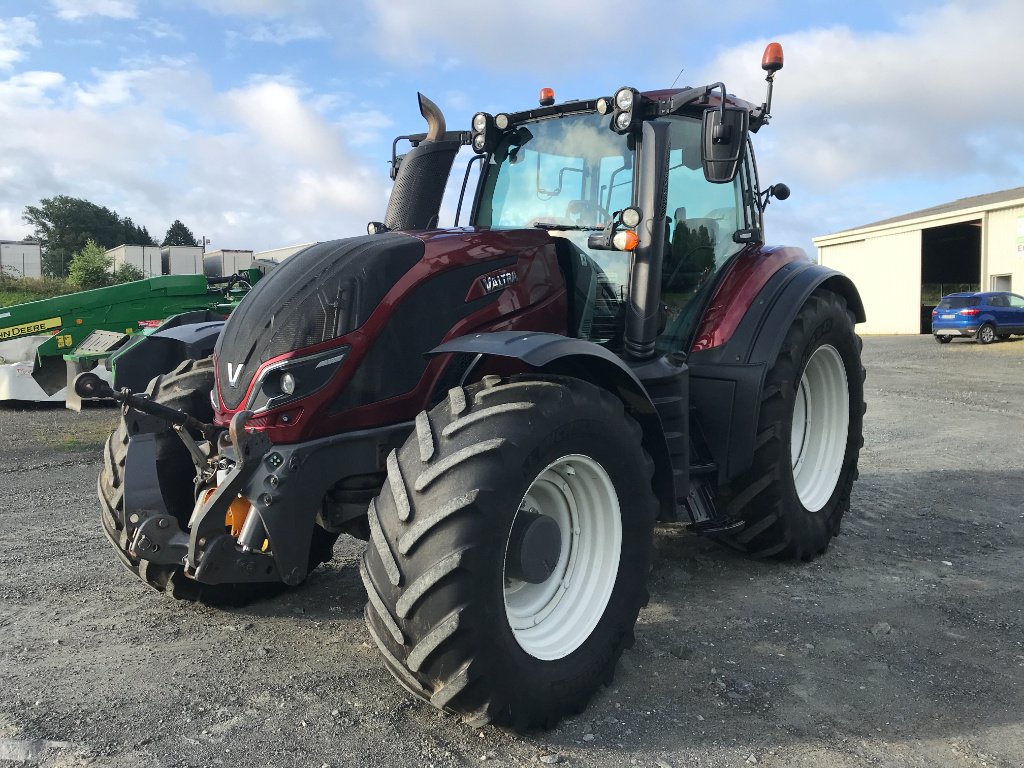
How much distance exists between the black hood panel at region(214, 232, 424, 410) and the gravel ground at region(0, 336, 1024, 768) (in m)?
1.13

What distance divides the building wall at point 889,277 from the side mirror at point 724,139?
30678mm

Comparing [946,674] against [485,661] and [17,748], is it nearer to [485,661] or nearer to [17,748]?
[485,661]

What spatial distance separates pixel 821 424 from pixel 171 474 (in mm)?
3764

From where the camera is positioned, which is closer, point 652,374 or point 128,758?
point 128,758

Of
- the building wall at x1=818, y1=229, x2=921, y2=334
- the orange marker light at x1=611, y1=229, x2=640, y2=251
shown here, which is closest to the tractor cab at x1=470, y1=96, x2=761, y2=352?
the orange marker light at x1=611, y1=229, x2=640, y2=251

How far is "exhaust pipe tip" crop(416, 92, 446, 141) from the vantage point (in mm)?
4410

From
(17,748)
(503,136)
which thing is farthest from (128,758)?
(503,136)

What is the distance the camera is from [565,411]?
298 centimetres

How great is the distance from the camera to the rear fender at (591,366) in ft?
9.86

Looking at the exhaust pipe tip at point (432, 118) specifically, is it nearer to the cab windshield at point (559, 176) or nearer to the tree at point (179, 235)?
the cab windshield at point (559, 176)

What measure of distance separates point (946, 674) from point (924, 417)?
25.4 feet

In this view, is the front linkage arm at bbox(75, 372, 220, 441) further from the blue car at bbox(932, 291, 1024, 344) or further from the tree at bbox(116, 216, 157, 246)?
the tree at bbox(116, 216, 157, 246)

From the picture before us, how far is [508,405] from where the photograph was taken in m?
2.88

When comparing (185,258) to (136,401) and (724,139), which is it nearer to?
(136,401)
